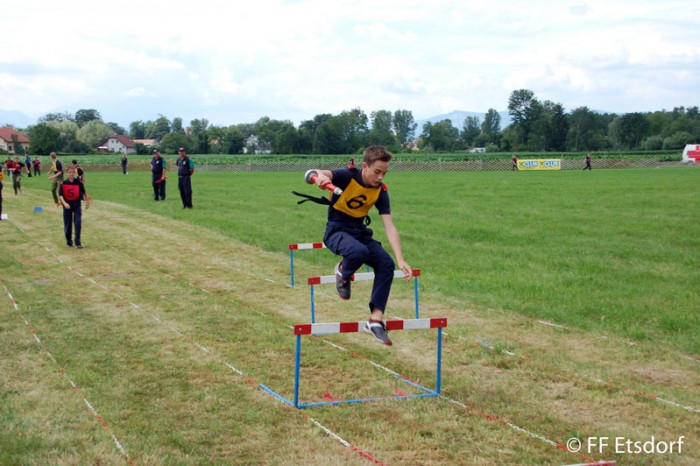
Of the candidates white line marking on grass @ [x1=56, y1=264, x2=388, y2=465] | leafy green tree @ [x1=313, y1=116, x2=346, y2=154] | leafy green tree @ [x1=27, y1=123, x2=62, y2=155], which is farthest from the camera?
leafy green tree @ [x1=313, y1=116, x2=346, y2=154]

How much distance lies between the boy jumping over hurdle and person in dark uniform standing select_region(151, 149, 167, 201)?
2264 centimetres

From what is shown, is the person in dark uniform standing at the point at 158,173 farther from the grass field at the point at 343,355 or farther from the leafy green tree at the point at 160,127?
the leafy green tree at the point at 160,127

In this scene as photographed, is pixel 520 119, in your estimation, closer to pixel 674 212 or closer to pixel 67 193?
pixel 674 212

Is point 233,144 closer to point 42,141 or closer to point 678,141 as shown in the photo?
point 42,141

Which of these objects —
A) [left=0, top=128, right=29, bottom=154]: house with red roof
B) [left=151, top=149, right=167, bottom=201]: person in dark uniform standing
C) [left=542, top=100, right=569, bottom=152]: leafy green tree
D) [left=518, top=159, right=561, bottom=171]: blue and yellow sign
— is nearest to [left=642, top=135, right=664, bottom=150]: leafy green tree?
[left=542, top=100, right=569, bottom=152]: leafy green tree

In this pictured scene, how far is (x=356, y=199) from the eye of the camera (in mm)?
7305

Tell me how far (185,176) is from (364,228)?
1900 cm

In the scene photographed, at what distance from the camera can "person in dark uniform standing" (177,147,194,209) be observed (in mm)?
25156

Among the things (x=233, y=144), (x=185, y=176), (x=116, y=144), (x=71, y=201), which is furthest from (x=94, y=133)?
(x=71, y=201)

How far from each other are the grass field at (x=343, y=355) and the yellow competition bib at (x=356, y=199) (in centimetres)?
166

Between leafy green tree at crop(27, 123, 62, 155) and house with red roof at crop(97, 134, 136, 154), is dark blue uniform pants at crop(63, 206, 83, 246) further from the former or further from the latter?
house with red roof at crop(97, 134, 136, 154)

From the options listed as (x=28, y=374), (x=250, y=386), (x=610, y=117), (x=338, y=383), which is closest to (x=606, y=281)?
(x=338, y=383)

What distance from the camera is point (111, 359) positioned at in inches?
299

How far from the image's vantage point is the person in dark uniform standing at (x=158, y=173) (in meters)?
28.9
